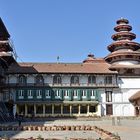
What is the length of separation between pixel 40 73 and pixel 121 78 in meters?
14.8

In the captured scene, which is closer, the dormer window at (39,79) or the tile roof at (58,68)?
the dormer window at (39,79)

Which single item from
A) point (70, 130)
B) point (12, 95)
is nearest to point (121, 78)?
point (12, 95)

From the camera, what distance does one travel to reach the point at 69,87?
205ft

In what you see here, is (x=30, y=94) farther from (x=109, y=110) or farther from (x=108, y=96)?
(x=109, y=110)

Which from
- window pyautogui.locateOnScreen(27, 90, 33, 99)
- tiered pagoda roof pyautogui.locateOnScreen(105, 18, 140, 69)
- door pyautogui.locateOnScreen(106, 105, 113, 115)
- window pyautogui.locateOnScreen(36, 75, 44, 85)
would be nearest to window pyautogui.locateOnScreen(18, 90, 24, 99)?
window pyautogui.locateOnScreen(27, 90, 33, 99)

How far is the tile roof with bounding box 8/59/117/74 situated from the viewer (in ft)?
206

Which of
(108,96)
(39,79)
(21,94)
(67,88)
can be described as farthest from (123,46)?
(21,94)

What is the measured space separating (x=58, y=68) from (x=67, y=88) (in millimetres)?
4352

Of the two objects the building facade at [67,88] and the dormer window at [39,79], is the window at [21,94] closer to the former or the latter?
the building facade at [67,88]

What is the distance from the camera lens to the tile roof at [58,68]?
62.8 m

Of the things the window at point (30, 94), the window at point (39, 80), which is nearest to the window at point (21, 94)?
the window at point (30, 94)

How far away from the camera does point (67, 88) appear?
62.5 m

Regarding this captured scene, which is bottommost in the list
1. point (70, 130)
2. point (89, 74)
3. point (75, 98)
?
point (70, 130)

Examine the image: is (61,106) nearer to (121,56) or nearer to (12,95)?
(12,95)
